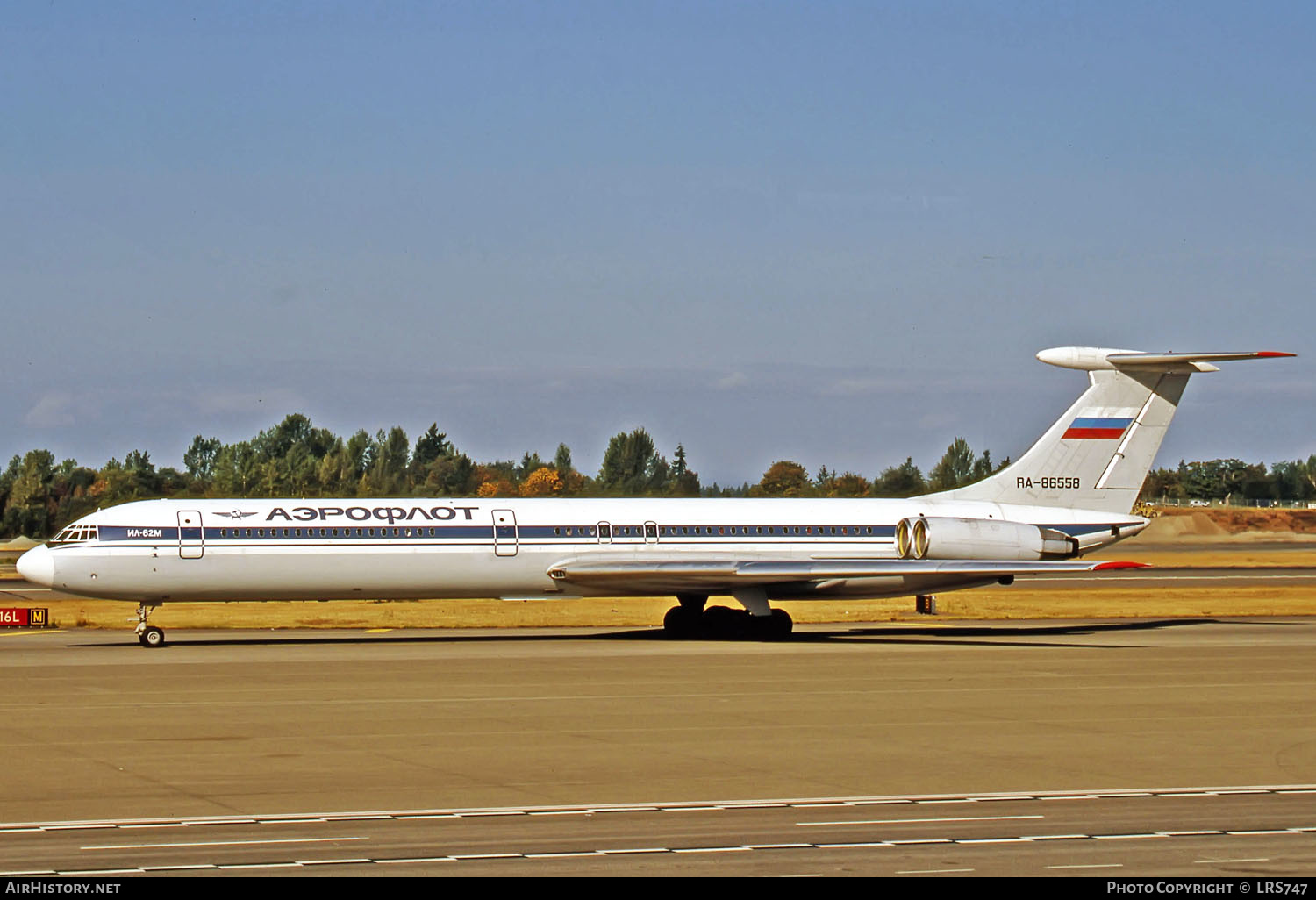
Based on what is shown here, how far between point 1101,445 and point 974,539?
5.09 metres

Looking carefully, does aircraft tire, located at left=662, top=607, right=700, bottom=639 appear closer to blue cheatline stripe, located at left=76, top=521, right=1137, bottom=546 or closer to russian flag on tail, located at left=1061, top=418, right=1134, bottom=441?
blue cheatline stripe, located at left=76, top=521, right=1137, bottom=546

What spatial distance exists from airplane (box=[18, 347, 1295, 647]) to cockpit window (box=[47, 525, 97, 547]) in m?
0.06

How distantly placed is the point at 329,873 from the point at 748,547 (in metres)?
26.9

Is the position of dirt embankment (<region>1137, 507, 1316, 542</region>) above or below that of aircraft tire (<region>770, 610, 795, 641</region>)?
above

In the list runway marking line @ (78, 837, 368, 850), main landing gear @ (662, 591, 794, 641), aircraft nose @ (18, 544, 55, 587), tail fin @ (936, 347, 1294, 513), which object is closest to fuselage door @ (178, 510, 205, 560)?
aircraft nose @ (18, 544, 55, 587)

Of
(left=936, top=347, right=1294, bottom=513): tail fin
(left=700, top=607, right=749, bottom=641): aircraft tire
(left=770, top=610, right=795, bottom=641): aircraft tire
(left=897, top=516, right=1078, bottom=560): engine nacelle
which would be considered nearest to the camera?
Answer: (left=770, top=610, right=795, bottom=641): aircraft tire

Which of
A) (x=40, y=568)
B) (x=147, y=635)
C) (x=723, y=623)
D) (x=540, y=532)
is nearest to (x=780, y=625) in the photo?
(x=723, y=623)

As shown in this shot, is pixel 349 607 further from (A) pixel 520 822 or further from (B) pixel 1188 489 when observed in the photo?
(B) pixel 1188 489

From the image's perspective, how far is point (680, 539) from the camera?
3716 cm

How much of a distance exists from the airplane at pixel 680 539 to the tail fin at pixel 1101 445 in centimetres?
5

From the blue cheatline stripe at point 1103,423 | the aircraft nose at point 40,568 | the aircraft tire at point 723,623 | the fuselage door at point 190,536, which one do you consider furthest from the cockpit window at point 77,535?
the blue cheatline stripe at point 1103,423

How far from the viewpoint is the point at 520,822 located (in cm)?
1312

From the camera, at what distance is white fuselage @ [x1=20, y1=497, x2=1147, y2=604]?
1312 inches
